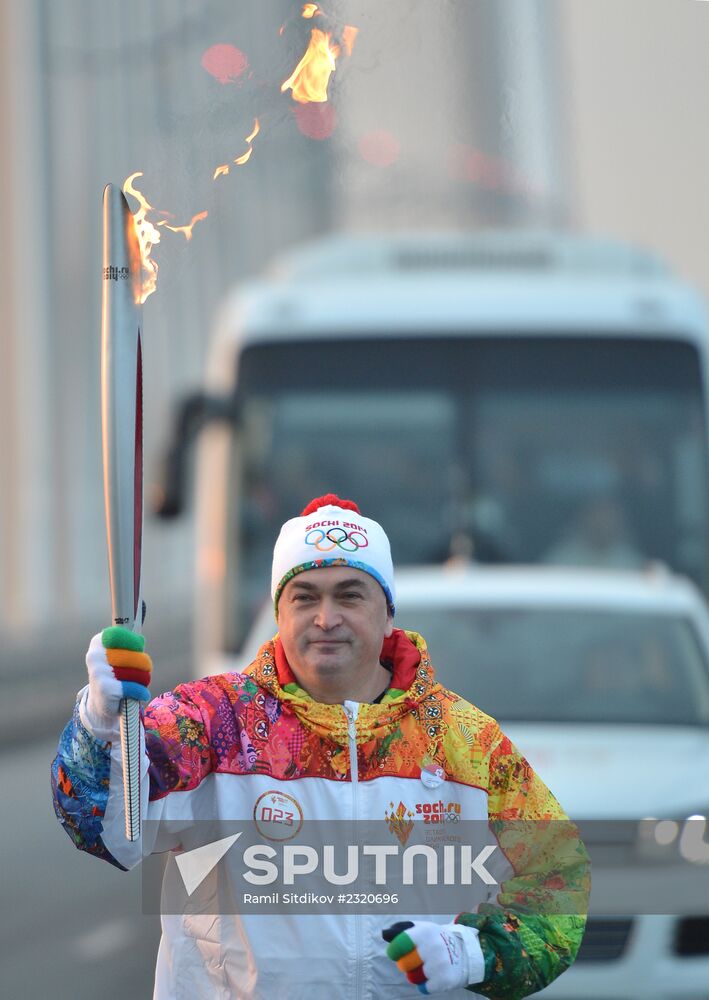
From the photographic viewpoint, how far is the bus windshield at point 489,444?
7.23 metres

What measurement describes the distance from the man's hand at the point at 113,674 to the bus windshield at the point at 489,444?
16.2ft

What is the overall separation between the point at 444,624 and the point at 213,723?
3002 millimetres

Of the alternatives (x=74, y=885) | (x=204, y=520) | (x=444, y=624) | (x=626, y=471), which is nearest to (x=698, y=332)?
(x=626, y=471)

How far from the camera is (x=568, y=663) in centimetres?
521

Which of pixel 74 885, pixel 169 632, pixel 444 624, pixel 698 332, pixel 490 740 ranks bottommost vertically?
pixel 169 632

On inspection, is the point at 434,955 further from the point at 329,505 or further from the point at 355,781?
the point at 329,505

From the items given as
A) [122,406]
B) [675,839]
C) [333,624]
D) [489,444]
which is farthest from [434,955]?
[489,444]

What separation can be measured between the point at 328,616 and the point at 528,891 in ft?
1.47

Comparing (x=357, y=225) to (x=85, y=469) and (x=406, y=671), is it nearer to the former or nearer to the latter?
(x=406, y=671)

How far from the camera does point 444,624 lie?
208 inches

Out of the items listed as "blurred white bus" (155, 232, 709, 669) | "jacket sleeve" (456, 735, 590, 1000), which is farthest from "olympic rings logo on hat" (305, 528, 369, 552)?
"blurred white bus" (155, 232, 709, 669)

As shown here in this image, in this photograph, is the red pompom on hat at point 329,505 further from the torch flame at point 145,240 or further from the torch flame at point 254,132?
the torch flame at point 254,132

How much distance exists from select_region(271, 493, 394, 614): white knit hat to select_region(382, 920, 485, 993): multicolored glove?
49 cm

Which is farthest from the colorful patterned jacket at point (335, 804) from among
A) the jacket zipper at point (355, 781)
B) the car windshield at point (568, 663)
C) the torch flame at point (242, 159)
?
the car windshield at point (568, 663)
